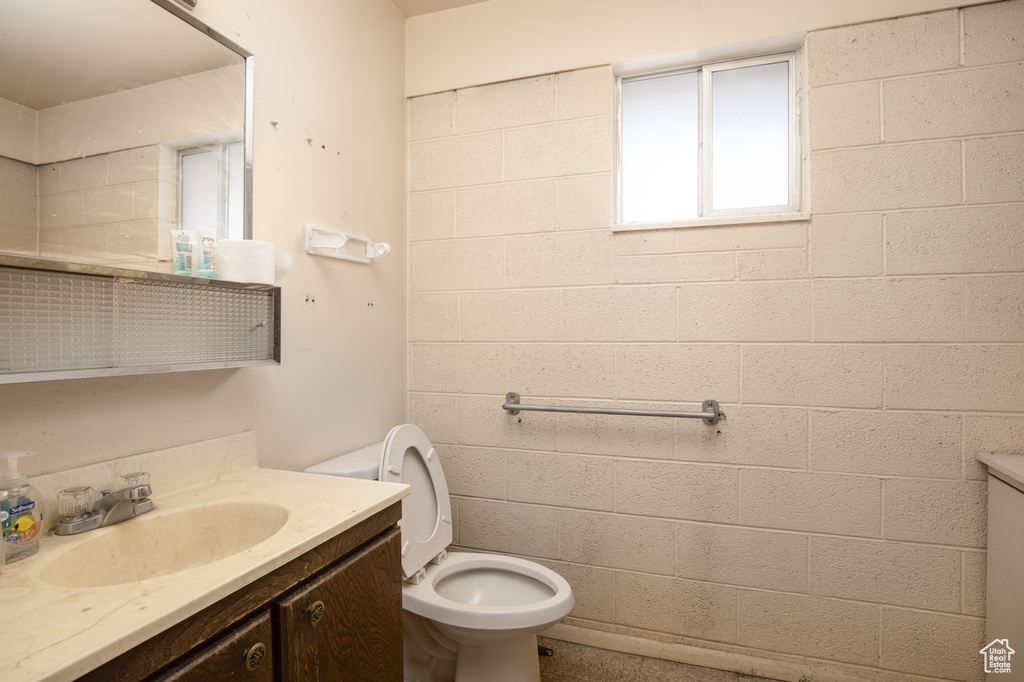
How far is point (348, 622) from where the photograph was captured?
1038 millimetres

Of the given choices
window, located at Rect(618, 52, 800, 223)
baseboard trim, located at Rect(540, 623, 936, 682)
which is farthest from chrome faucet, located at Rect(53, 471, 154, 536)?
window, located at Rect(618, 52, 800, 223)

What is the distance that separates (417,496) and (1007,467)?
173cm

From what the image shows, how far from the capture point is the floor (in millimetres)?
1773

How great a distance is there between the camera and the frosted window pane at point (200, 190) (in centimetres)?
121

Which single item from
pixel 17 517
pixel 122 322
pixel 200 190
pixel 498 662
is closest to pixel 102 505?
pixel 17 517

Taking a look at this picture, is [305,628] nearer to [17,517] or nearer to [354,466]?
[17,517]

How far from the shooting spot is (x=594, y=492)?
196 centimetres

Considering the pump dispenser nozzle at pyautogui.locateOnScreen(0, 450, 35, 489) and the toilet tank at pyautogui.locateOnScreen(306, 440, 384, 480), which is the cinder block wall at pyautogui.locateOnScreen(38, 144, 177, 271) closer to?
the pump dispenser nozzle at pyautogui.locateOnScreen(0, 450, 35, 489)

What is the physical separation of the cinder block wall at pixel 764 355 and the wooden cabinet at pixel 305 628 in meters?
0.95

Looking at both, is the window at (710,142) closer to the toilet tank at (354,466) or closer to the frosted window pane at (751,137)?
the frosted window pane at (751,137)

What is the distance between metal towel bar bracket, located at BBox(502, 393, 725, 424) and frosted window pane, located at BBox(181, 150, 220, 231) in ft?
3.89

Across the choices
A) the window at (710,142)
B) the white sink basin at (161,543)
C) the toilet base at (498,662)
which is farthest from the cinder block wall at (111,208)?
the window at (710,142)

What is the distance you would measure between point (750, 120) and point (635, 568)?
171 centimetres

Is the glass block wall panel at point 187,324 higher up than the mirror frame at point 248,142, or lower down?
lower down
